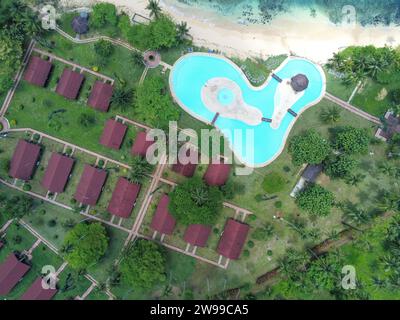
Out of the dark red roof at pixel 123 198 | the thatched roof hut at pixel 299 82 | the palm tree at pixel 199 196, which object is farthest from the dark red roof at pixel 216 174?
the thatched roof hut at pixel 299 82

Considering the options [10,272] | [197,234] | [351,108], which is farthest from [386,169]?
[10,272]

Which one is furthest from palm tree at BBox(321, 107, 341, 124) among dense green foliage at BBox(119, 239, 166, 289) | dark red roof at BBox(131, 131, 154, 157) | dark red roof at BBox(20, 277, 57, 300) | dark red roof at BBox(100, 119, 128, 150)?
dark red roof at BBox(20, 277, 57, 300)

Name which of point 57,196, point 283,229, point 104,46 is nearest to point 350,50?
point 283,229

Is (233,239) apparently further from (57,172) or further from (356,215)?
(57,172)

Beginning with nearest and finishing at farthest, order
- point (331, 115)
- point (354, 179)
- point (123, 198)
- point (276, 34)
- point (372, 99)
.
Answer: point (354, 179), point (331, 115), point (123, 198), point (372, 99), point (276, 34)

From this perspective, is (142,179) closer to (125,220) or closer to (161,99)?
(125,220)

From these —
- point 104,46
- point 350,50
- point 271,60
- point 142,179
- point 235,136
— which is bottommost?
point 142,179
